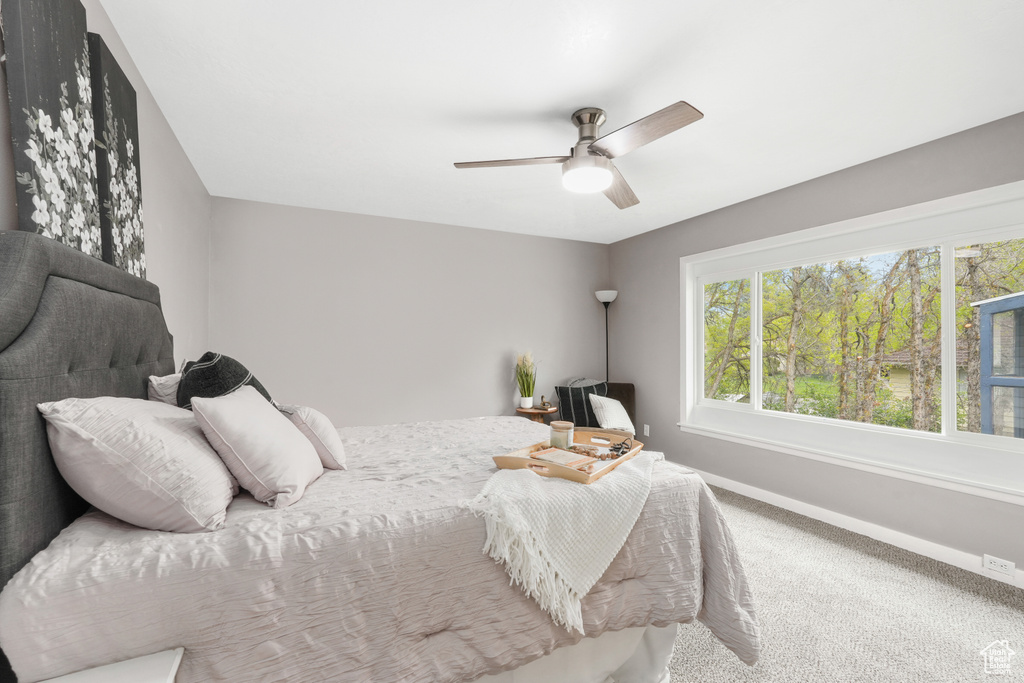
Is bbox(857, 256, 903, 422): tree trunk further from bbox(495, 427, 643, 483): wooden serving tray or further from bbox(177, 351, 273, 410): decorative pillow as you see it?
bbox(177, 351, 273, 410): decorative pillow

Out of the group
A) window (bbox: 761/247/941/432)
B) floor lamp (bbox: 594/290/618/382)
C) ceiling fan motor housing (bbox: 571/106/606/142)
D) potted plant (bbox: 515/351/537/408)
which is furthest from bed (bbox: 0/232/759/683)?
floor lamp (bbox: 594/290/618/382)

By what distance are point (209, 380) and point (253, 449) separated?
47 cm

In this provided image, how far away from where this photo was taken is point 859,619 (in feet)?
6.91

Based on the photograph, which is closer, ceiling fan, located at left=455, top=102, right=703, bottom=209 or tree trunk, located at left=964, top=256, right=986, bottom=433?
ceiling fan, located at left=455, top=102, right=703, bottom=209

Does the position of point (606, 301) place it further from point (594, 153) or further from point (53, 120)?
point (53, 120)

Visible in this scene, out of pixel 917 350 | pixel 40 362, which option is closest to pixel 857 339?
pixel 917 350

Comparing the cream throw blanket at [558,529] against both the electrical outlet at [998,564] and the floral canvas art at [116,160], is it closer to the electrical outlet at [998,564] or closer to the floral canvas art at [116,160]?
the floral canvas art at [116,160]

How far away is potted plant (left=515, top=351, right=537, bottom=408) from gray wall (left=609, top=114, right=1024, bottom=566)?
1.13 metres

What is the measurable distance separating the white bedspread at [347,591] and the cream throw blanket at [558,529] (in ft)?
0.18

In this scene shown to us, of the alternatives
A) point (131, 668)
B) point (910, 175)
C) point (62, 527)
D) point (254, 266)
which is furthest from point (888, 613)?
point (254, 266)

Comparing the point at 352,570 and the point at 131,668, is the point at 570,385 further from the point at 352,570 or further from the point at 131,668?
the point at 131,668

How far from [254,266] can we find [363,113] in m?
1.98

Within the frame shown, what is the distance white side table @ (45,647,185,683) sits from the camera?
35.2 inches

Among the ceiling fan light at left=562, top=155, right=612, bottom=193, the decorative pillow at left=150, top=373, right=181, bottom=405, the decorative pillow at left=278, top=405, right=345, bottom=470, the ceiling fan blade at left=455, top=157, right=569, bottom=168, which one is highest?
the ceiling fan blade at left=455, top=157, right=569, bottom=168
